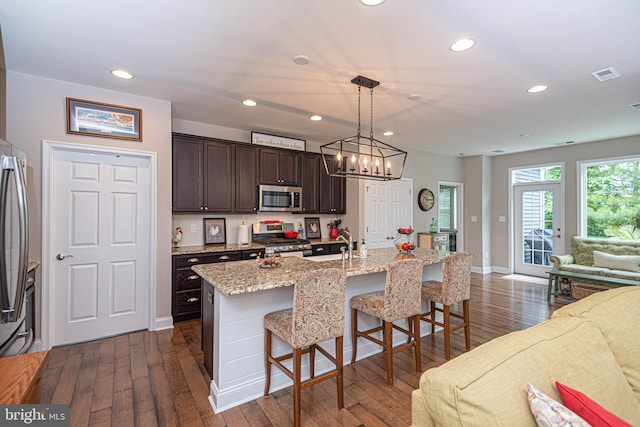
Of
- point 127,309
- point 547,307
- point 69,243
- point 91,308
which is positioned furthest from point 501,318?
point 69,243

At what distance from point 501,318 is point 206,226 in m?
4.25

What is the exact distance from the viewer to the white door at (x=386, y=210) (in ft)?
19.2

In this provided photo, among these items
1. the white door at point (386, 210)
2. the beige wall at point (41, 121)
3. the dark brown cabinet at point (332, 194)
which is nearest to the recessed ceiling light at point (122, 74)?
the beige wall at point (41, 121)

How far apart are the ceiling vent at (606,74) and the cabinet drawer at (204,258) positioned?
437cm

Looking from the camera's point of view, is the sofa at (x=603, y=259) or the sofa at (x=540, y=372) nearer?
the sofa at (x=540, y=372)

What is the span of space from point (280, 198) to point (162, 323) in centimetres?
239

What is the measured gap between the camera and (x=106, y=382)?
2.46m

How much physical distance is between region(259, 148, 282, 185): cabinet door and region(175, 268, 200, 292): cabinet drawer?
1.69 m

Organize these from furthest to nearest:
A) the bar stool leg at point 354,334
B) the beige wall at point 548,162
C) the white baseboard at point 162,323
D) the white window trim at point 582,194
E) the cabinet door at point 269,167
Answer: the white window trim at point 582,194 < the beige wall at point 548,162 < the cabinet door at point 269,167 < the white baseboard at point 162,323 < the bar stool leg at point 354,334

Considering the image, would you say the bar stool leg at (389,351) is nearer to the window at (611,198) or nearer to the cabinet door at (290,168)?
the cabinet door at (290,168)

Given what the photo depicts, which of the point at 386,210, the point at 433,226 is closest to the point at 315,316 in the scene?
the point at 386,210

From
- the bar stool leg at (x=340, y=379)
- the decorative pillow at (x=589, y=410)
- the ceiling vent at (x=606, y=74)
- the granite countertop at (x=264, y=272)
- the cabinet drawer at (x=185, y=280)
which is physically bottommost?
the bar stool leg at (x=340, y=379)

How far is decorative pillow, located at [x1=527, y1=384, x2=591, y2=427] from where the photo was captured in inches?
30.7

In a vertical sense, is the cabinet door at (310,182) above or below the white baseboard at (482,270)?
above
